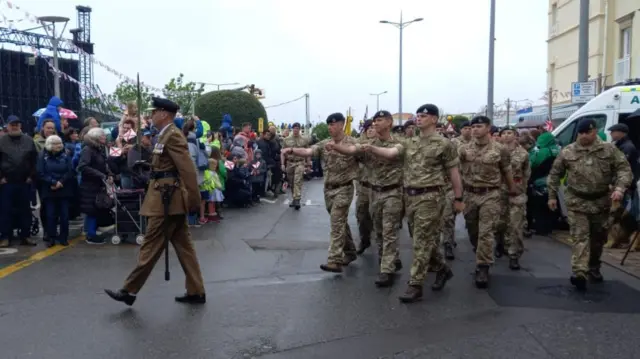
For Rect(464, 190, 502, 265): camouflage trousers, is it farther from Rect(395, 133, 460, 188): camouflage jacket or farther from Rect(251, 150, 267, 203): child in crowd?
Rect(251, 150, 267, 203): child in crowd

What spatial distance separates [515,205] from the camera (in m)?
9.18

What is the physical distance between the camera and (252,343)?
5547 millimetres

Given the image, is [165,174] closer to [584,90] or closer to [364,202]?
[364,202]

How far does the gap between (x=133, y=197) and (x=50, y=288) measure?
9.74 feet

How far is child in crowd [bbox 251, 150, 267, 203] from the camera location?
16000 millimetres

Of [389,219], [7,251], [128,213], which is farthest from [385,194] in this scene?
[7,251]

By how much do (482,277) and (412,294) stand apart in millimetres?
1127

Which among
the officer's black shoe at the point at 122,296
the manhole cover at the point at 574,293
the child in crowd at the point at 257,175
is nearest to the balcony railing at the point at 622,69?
the child in crowd at the point at 257,175

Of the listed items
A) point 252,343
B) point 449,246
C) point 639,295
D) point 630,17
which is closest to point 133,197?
point 449,246

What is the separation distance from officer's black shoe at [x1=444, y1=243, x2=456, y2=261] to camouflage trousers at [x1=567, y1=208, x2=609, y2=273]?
6.87ft

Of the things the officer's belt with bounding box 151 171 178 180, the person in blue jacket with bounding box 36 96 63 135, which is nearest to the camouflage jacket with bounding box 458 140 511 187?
the officer's belt with bounding box 151 171 178 180

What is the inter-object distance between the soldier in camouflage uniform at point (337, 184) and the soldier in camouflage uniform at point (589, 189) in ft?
8.22

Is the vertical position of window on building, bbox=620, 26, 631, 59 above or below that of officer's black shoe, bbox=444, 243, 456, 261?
above

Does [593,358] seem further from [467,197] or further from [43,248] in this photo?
[43,248]
